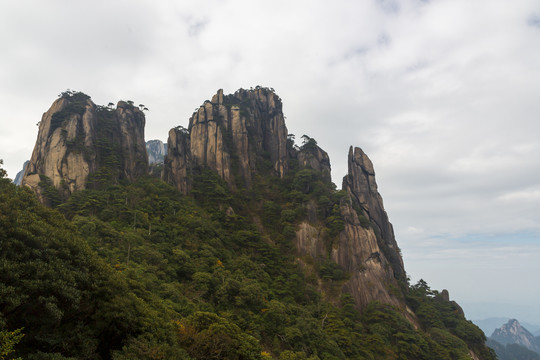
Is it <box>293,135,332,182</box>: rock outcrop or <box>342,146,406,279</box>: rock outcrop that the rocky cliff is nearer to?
<box>293,135,332,182</box>: rock outcrop

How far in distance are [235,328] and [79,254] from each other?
39.7 feet

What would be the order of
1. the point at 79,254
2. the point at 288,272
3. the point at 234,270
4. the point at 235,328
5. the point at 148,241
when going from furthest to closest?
the point at 288,272
the point at 234,270
the point at 148,241
the point at 235,328
the point at 79,254

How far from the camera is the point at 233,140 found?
214ft

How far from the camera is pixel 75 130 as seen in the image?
157 ft

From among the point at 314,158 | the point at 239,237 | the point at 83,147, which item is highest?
the point at 314,158

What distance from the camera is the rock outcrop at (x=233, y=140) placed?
5875cm

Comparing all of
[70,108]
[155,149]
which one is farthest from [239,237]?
[155,149]

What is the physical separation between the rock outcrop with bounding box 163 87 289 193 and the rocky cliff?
26.0 ft

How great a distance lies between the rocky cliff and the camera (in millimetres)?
43812

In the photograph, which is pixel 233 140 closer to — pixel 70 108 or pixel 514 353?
pixel 70 108

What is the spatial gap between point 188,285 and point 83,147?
110 ft

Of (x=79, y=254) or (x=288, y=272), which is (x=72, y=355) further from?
(x=288, y=272)

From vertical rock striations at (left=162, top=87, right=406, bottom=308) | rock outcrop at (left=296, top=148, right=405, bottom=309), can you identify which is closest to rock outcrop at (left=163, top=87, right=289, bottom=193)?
vertical rock striations at (left=162, top=87, right=406, bottom=308)

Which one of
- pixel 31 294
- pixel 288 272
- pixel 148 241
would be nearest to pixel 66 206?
pixel 148 241
